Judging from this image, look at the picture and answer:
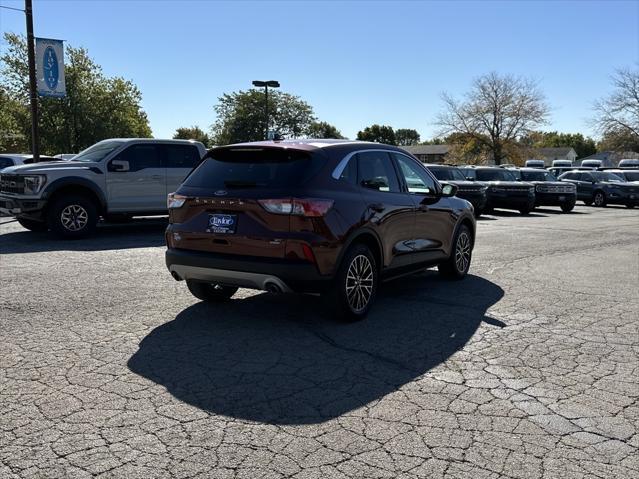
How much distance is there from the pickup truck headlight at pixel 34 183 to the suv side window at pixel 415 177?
296 inches

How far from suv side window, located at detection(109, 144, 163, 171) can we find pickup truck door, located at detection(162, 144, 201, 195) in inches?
8.6

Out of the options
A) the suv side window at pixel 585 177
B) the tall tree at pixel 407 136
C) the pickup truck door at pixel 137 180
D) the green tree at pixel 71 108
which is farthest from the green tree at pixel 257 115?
the tall tree at pixel 407 136

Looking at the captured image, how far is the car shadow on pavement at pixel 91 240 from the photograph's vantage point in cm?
1048

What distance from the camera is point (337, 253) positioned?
5.36 m

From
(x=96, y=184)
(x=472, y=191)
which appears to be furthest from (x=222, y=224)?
(x=472, y=191)

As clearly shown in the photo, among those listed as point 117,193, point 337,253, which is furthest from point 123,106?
point 337,253

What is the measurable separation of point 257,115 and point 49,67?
55.2 m

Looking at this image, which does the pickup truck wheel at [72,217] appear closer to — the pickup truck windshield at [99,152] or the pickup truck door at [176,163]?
the pickup truck windshield at [99,152]

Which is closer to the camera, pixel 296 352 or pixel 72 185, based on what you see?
pixel 296 352

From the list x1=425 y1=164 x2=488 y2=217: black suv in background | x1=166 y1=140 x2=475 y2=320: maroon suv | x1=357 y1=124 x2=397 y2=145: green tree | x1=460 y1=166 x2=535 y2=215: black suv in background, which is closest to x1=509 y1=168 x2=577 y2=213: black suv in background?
x1=460 y1=166 x2=535 y2=215: black suv in background

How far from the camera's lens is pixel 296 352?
4816 millimetres

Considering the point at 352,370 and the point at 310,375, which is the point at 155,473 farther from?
the point at 352,370

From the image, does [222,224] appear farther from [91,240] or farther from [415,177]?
[91,240]

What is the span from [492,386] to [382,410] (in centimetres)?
92
